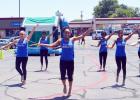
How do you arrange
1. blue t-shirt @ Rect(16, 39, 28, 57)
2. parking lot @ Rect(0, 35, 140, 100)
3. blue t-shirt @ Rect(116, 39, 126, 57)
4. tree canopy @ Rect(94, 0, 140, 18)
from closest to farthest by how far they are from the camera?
parking lot @ Rect(0, 35, 140, 100) → blue t-shirt @ Rect(16, 39, 28, 57) → blue t-shirt @ Rect(116, 39, 126, 57) → tree canopy @ Rect(94, 0, 140, 18)

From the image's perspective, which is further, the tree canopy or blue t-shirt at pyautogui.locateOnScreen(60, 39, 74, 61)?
the tree canopy

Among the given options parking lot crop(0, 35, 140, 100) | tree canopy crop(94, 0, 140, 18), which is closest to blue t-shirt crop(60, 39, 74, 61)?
parking lot crop(0, 35, 140, 100)

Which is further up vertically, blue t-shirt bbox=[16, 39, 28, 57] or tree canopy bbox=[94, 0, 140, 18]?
tree canopy bbox=[94, 0, 140, 18]

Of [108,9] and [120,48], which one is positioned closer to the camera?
[120,48]

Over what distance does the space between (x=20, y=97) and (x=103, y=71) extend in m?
8.24

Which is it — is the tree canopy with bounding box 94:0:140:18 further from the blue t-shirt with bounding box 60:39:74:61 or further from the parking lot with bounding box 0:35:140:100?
the blue t-shirt with bounding box 60:39:74:61

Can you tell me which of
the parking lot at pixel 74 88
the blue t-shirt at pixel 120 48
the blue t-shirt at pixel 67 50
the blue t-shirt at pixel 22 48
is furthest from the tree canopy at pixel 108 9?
the blue t-shirt at pixel 67 50

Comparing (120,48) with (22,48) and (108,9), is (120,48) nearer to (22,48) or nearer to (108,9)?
(22,48)

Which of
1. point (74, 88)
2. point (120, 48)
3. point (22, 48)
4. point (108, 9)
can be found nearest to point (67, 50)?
point (74, 88)

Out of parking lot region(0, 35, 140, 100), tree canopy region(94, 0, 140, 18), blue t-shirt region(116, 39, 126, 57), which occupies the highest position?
tree canopy region(94, 0, 140, 18)

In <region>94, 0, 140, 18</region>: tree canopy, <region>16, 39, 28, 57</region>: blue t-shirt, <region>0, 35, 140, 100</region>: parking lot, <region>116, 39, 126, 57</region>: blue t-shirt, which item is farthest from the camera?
<region>94, 0, 140, 18</region>: tree canopy

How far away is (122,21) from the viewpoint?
101062 mm

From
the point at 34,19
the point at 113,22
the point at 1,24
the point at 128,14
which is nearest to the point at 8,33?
the point at 1,24

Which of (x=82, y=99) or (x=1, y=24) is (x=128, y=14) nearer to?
(x=1, y=24)
